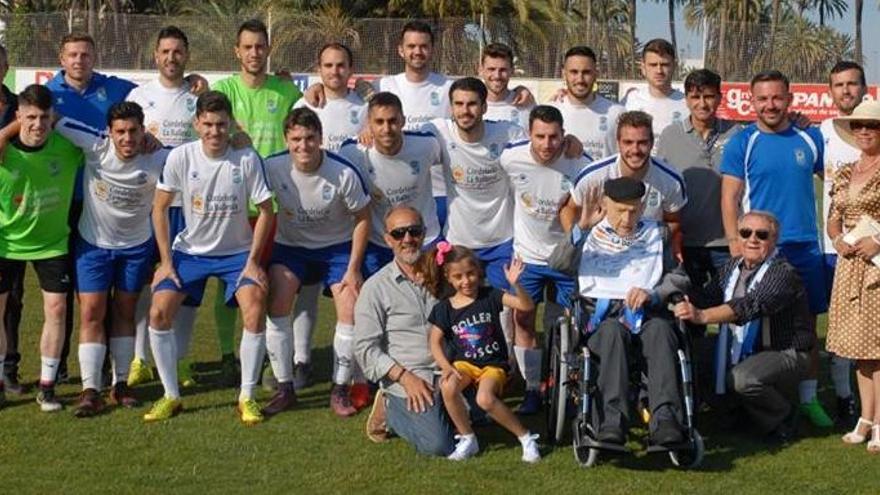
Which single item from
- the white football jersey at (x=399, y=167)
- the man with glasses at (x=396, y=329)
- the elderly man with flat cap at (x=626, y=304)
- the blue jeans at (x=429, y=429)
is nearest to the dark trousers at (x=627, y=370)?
the elderly man with flat cap at (x=626, y=304)

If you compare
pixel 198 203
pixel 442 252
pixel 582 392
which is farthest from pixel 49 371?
pixel 582 392

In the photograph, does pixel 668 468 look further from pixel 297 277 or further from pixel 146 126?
pixel 146 126

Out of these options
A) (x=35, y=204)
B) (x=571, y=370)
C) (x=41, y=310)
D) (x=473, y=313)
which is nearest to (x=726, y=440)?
(x=571, y=370)

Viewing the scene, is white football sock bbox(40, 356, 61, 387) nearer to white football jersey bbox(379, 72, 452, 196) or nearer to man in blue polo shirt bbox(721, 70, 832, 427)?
white football jersey bbox(379, 72, 452, 196)

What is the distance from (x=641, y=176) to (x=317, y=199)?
1.75 meters

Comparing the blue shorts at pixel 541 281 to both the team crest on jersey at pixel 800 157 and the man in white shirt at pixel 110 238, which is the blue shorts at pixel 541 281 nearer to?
the team crest on jersey at pixel 800 157

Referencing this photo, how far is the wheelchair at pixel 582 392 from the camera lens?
5602 millimetres

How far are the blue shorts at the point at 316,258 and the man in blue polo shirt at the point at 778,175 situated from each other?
209cm

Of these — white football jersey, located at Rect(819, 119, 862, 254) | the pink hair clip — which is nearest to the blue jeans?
the pink hair clip

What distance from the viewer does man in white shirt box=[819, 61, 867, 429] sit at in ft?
22.1

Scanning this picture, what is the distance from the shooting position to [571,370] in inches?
231

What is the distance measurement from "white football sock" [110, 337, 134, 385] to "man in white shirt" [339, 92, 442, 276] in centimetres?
138

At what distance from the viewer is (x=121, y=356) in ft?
23.0

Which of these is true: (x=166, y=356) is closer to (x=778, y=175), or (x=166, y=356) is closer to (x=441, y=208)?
(x=441, y=208)
